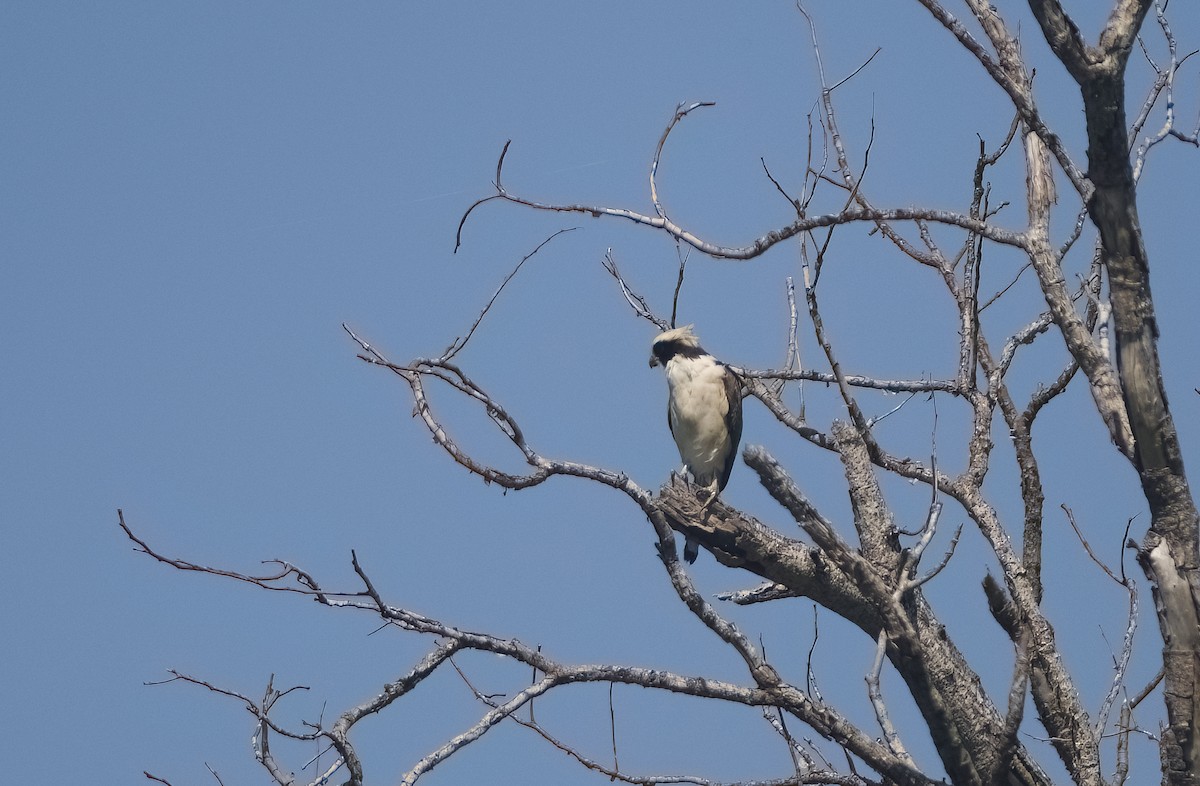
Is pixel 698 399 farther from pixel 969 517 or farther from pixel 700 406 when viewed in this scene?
pixel 969 517

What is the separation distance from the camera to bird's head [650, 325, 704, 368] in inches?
270

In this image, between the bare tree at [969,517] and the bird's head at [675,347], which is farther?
the bird's head at [675,347]

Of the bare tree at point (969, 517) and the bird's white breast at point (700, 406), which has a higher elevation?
the bird's white breast at point (700, 406)

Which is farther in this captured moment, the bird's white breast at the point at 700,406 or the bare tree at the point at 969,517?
the bird's white breast at the point at 700,406

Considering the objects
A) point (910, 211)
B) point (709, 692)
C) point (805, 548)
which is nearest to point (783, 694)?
point (709, 692)

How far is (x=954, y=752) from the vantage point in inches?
154

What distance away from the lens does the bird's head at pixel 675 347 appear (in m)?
6.86

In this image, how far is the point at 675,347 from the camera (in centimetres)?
690

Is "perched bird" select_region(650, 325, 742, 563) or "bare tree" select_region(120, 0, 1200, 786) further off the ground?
"perched bird" select_region(650, 325, 742, 563)

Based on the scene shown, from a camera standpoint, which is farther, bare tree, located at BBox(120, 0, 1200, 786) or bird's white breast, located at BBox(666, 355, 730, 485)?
bird's white breast, located at BBox(666, 355, 730, 485)

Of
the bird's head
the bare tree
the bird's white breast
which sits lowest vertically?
the bare tree

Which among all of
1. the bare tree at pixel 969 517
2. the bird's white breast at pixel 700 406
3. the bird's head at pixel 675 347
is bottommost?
the bare tree at pixel 969 517

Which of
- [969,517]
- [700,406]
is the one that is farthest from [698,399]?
[969,517]

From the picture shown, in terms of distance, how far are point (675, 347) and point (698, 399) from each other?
35 cm
